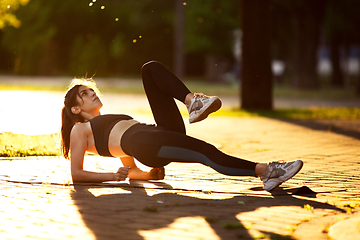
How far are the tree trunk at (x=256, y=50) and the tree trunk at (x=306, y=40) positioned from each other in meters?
12.8

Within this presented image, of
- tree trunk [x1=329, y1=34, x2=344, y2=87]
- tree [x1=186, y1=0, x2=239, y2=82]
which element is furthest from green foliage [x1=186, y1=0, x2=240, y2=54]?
tree trunk [x1=329, y1=34, x2=344, y2=87]

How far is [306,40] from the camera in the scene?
2775cm

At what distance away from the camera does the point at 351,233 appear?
3.40 meters

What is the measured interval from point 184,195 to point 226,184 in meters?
0.69

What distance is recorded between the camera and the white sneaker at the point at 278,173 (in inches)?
180

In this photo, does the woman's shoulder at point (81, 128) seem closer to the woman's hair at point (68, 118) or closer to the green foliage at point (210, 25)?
the woman's hair at point (68, 118)

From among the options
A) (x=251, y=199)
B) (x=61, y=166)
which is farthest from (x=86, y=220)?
(x=61, y=166)

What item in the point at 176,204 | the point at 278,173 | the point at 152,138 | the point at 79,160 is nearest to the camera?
the point at 176,204

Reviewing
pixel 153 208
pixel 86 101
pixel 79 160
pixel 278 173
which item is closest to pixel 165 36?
pixel 86 101

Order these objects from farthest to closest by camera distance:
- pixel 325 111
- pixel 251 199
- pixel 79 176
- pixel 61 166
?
pixel 325 111
pixel 61 166
pixel 79 176
pixel 251 199

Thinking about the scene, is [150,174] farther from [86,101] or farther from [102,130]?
[86,101]

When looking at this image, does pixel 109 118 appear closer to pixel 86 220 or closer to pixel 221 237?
pixel 86 220

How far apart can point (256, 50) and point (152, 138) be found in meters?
10.5

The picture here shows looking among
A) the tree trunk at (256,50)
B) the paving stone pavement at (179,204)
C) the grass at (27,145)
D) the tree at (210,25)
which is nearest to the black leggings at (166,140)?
the paving stone pavement at (179,204)
